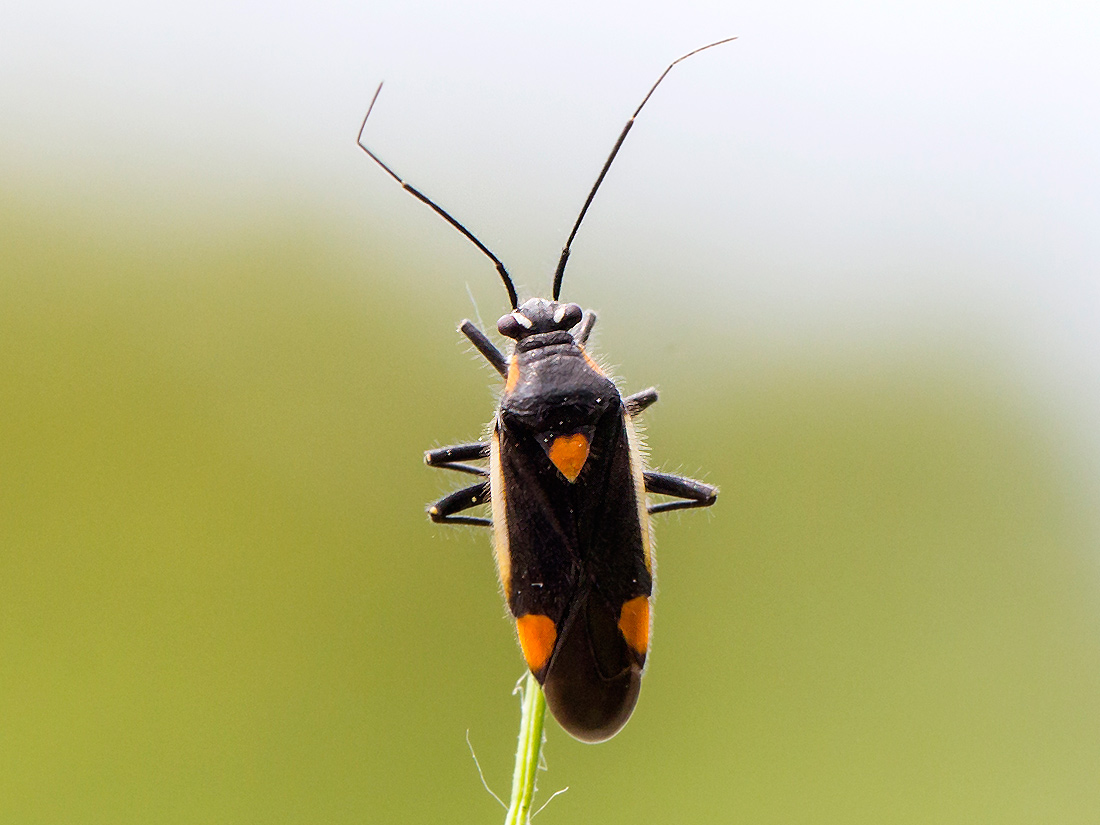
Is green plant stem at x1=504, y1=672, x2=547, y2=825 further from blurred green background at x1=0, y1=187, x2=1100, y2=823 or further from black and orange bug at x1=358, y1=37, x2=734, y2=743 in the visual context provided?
blurred green background at x1=0, y1=187, x2=1100, y2=823

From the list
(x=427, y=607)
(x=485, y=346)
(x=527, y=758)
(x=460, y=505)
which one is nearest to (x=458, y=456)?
(x=460, y=505)

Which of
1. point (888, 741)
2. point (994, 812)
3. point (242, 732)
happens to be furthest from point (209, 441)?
point (994, 812)

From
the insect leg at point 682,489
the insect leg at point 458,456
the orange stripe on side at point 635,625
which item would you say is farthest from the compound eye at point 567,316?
the orange stripe on side at point 635,625

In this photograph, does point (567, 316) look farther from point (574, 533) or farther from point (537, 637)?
point (537, 637)

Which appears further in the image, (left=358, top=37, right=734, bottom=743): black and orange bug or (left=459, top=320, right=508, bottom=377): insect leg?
(left=459, top=320, right=508, bottom=377): insect leg

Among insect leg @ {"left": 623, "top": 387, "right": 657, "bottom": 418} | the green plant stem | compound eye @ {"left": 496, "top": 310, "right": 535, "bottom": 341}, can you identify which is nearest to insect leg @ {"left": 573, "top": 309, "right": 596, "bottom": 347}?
compound eye @ {"left": 496, "top": 310, "right": 535, "bottom": 341}

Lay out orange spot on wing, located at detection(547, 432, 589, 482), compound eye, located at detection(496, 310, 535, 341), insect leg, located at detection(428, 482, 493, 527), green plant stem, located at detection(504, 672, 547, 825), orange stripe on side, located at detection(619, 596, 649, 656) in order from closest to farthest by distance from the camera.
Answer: green plant stem, located at detection(504, 672, 547, 825), orange stripe on side, located at detection(619, 596, 649, 656), orange spot on wing, located at detection(547, 432, 589, 482), insect leg, located at detection(428, 482, 493, 527), compound eye, located at detection(496, 310, 535, 341)
